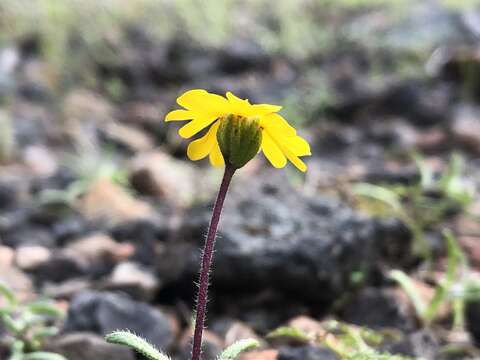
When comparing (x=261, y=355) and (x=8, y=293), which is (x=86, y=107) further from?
(x=261, y=355)

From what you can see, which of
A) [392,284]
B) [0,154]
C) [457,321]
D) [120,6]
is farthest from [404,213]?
[120,6]

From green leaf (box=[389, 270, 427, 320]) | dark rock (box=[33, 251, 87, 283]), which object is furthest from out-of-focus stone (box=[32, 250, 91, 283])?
green leaf (box=[389, 270, 427, 320])

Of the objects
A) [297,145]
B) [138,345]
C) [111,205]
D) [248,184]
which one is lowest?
[138,345]

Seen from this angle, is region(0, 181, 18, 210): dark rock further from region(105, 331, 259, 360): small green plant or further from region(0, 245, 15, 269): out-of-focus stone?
region(105, 331, 259, 360): small green plant

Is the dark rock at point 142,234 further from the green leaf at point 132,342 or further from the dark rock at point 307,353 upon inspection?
the green leaf at point 132,342

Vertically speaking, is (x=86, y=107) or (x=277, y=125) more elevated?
(x=86, y=107)

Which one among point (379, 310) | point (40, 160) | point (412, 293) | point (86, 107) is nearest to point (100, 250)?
point (379, 310)
